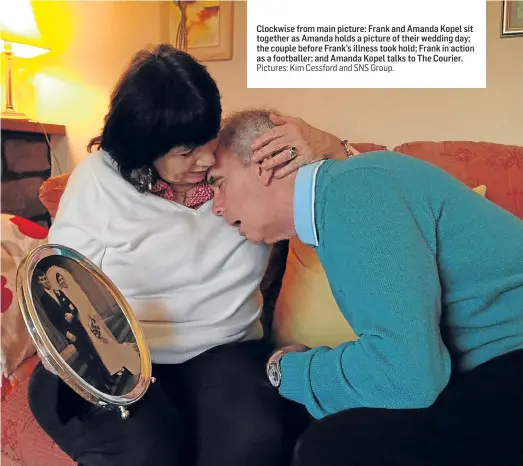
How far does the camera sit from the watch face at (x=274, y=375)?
0.98 metres

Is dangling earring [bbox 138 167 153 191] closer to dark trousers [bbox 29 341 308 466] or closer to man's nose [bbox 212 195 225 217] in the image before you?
man's nose [bbox 212 195 225 217]

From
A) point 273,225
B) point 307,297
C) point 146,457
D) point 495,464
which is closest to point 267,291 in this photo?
point 307,297

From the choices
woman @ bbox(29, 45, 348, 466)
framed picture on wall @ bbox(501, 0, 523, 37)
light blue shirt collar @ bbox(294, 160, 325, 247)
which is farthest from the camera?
framed picture on wall @ bbox(501, 0, 523, 37)

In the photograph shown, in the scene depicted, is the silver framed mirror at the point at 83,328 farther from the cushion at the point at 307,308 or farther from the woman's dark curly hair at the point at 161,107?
the cushion at the point at 307,308

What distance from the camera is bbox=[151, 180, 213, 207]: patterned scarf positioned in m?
1.12

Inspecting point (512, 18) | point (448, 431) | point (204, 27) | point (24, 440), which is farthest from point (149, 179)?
point (512, 18)

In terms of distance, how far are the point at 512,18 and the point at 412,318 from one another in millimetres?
1573

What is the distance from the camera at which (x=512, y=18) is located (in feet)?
6.13

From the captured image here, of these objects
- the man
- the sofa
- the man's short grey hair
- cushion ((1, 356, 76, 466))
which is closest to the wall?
the sofa

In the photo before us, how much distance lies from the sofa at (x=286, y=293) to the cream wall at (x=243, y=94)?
56cm

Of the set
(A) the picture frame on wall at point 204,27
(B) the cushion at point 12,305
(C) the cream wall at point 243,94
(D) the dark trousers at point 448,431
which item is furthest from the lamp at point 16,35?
(D) the dark trousers at point 448,431

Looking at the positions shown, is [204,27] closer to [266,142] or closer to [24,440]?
[266,142]

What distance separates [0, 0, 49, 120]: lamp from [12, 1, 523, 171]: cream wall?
0.69 ft

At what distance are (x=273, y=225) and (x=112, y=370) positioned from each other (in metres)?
0.36
